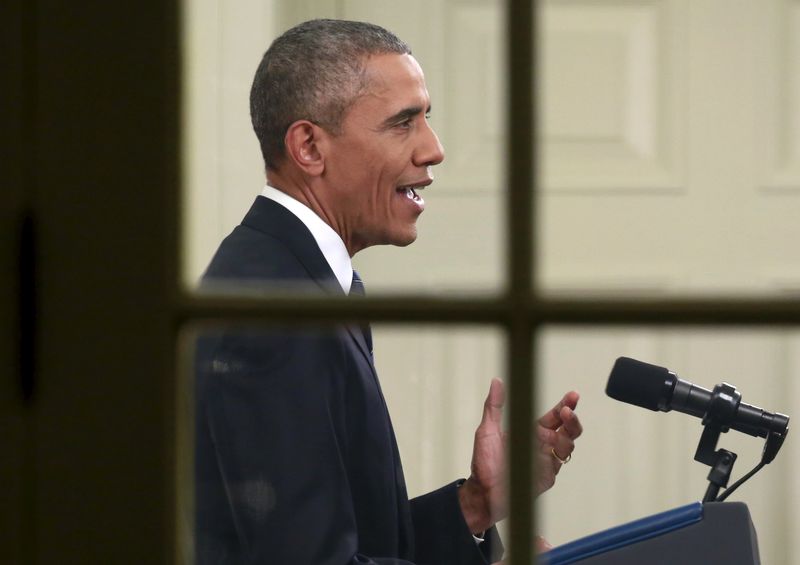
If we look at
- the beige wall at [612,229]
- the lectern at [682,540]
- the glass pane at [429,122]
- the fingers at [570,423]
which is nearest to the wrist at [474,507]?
the fingers at [570,423]

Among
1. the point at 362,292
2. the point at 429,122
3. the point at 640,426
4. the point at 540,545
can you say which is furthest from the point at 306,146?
the point at 640,426

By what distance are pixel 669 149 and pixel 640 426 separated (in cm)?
42

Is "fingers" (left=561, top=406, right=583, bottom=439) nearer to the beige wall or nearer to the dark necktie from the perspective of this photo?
the dark necktie

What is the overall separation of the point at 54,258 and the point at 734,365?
1354 millimetres

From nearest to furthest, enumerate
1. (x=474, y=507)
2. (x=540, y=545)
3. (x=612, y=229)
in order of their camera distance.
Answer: (x=540, y=545) → (x=474, y=507) → (x=612, y=229)

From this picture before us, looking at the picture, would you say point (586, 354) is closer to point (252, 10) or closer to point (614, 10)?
point (614, 10)

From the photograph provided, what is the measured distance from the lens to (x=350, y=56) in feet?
2.99

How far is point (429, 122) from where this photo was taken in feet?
5.17

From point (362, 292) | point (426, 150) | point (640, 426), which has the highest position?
point (426, 150)

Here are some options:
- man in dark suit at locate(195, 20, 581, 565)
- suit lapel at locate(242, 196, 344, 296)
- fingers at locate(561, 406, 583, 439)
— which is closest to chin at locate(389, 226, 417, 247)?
man in dark suit at locate(195, 20, 581, 565)

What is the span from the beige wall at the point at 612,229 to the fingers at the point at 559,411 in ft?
2.55

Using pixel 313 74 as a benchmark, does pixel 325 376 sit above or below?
below

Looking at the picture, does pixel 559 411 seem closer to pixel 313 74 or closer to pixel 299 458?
pixel 299 458

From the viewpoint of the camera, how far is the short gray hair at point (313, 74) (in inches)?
35.5
